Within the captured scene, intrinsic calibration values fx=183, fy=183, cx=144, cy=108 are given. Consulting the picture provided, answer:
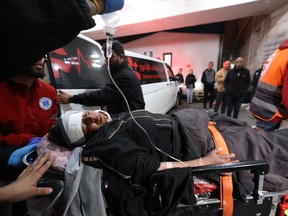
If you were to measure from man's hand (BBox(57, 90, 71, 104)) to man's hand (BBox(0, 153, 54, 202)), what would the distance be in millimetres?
716

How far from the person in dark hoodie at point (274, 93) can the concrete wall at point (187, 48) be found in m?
8.25

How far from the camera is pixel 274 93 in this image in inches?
61.6

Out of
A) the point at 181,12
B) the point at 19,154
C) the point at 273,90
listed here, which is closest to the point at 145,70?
the point at 273,90

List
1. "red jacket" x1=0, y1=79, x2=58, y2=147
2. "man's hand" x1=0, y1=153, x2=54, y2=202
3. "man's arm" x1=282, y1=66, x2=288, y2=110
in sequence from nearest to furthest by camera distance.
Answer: "man's hand" x1=0, y1=153, x2=54, y2=202, "red jacket" x1=0, y1=79, x2=58, y2=147, "man's arm" x1=282, y1=66, x2=288, y2=110

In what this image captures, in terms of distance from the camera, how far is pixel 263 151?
4.13ft

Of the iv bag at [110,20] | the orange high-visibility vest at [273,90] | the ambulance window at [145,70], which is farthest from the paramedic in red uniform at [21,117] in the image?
the ambulance window at [145,70]

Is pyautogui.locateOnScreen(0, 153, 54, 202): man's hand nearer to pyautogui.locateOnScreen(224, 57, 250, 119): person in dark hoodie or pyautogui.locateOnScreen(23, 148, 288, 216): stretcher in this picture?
pyautogui.locateOnScreen(23, 148, 288, 216): stretcher

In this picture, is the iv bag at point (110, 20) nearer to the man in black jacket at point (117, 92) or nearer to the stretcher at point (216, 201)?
the man in black jacket at point (117, 92)

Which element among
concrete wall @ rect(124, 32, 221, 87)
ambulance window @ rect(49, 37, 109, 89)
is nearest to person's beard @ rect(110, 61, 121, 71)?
ambulance window @ rect(49, 37, 109, 89)

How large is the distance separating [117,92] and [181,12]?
19.5 feet

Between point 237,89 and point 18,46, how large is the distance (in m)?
4.48

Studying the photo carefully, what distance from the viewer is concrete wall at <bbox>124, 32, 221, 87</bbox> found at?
9656 mm

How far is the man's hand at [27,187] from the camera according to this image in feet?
2.74

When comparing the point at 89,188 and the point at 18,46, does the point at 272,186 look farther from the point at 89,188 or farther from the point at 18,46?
the point at 18,46
